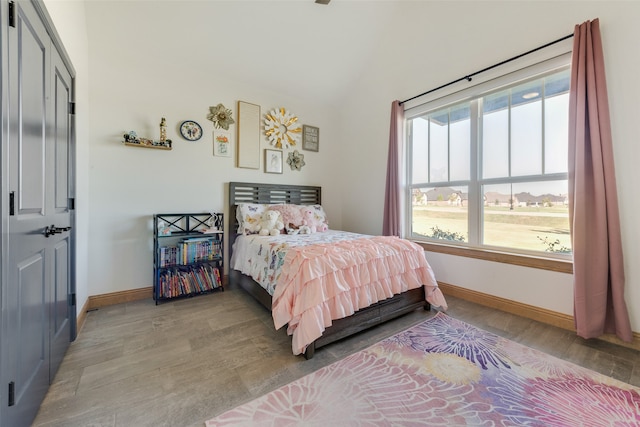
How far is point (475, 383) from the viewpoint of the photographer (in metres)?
1.47

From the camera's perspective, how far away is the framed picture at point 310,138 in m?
3.96

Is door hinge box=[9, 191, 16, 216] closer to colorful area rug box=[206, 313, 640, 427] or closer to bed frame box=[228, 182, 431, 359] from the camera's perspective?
colorful area rug box=[206, 313, 640, 427]

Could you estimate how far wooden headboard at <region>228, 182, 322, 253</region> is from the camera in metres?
3.26

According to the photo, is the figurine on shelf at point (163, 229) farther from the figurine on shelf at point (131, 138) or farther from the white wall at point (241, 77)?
the figurine on shelf at point (131, 138)

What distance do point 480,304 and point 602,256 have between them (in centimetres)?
108

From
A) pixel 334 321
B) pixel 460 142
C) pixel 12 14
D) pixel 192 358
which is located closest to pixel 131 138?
pixel 12 14

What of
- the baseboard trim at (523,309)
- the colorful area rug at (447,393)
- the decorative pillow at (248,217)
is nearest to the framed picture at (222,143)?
the decorative pillow at (248,217)

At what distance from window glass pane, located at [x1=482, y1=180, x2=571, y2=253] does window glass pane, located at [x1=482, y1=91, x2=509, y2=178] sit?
0.61 ft

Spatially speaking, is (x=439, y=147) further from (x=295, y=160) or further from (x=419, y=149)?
(x=295, y=160)

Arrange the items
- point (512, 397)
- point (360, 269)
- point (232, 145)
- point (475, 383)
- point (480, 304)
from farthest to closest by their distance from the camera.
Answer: point (232, 145)
point (480, 304)
point (360, 269)
point (475, 383)
point (512, 397)

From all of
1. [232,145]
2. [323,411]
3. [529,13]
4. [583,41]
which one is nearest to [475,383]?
[323,411]

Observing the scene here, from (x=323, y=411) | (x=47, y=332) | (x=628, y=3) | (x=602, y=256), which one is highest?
(x=628, y=3)

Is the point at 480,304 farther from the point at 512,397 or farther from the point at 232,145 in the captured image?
the point at 232,145

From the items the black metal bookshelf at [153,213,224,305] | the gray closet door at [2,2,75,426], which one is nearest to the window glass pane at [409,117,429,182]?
the black metal bookshelf at [153,213,224,305]
